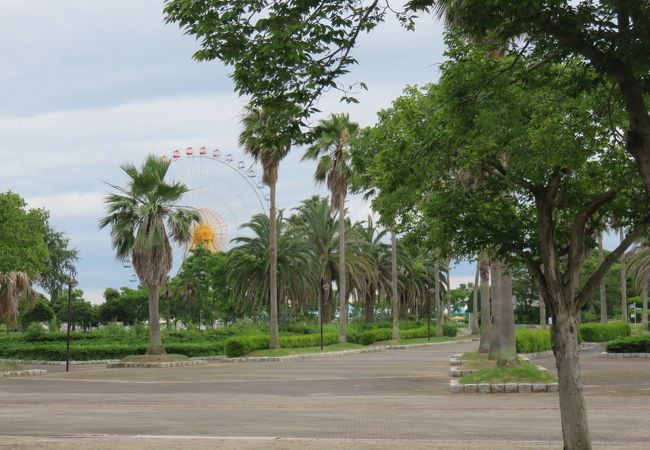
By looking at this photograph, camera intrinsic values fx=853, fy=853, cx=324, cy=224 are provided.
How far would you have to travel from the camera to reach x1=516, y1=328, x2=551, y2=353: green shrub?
40.3 meters

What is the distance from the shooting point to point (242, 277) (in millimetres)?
58781

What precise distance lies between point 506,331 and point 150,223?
65.1 feet

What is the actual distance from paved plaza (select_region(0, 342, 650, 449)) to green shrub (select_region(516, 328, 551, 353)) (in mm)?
9475

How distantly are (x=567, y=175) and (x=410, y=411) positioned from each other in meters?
7.56

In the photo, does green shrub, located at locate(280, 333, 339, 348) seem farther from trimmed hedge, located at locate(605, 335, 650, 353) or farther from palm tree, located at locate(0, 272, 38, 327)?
Answer: trimmed hedge, located at locate(605, 335, 650, 353)

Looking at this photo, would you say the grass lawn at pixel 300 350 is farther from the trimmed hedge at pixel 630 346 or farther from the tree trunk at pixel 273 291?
the trimmed hedge at pixel 630 346

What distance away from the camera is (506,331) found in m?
25.8

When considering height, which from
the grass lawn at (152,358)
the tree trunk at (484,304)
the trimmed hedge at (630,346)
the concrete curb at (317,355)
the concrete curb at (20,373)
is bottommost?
the concrete curb at (20,373)

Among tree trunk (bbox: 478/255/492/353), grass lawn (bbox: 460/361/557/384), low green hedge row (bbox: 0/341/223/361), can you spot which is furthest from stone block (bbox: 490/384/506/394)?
low green hedge row (bbox: 0/341/223/361)

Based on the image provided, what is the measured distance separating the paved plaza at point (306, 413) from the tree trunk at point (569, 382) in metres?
1.40

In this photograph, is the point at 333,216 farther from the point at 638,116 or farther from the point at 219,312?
the point at 638,116

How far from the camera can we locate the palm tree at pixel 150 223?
39.6m

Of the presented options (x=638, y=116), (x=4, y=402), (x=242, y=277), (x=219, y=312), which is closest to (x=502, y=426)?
(x=638, y=116)

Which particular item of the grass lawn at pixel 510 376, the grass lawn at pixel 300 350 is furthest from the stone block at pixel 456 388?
the grass lawn at pixel 300 350
